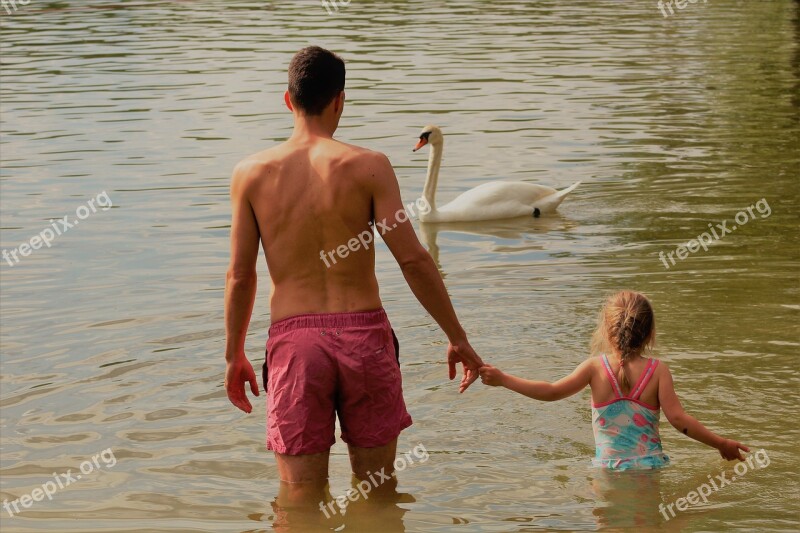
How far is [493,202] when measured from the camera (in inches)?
509

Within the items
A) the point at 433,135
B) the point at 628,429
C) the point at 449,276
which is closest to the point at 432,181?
the point at 433,135

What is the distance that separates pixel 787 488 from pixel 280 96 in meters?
15.9

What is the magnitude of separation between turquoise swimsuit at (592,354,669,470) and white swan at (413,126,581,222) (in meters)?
6.76

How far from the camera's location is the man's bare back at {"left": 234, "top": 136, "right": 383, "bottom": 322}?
541 centimetres

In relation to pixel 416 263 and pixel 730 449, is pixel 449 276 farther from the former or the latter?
pixel 416 263

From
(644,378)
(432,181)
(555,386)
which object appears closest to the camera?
(644,378)

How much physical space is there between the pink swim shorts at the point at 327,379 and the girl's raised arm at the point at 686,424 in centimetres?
132

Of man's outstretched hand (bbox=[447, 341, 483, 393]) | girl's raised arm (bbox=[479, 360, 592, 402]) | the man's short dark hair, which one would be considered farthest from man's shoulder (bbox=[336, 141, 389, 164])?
girl's raised arm (bbox=[479, 360, 592, 402])

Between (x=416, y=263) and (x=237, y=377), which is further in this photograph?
(x=237, y=377)

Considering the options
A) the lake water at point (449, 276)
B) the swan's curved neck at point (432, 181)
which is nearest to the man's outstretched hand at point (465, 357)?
the lake water at point (449, 276)

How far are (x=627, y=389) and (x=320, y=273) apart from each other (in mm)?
1663

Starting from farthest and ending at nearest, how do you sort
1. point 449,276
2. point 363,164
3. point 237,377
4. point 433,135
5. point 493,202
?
point 433,135
point 493,202
point 449,276
point 237,377
point 363,164

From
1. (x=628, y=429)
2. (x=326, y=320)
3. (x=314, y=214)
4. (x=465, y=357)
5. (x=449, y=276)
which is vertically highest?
(x=314, y=214)

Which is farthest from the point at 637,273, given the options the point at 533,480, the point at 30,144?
the point at 30,144
